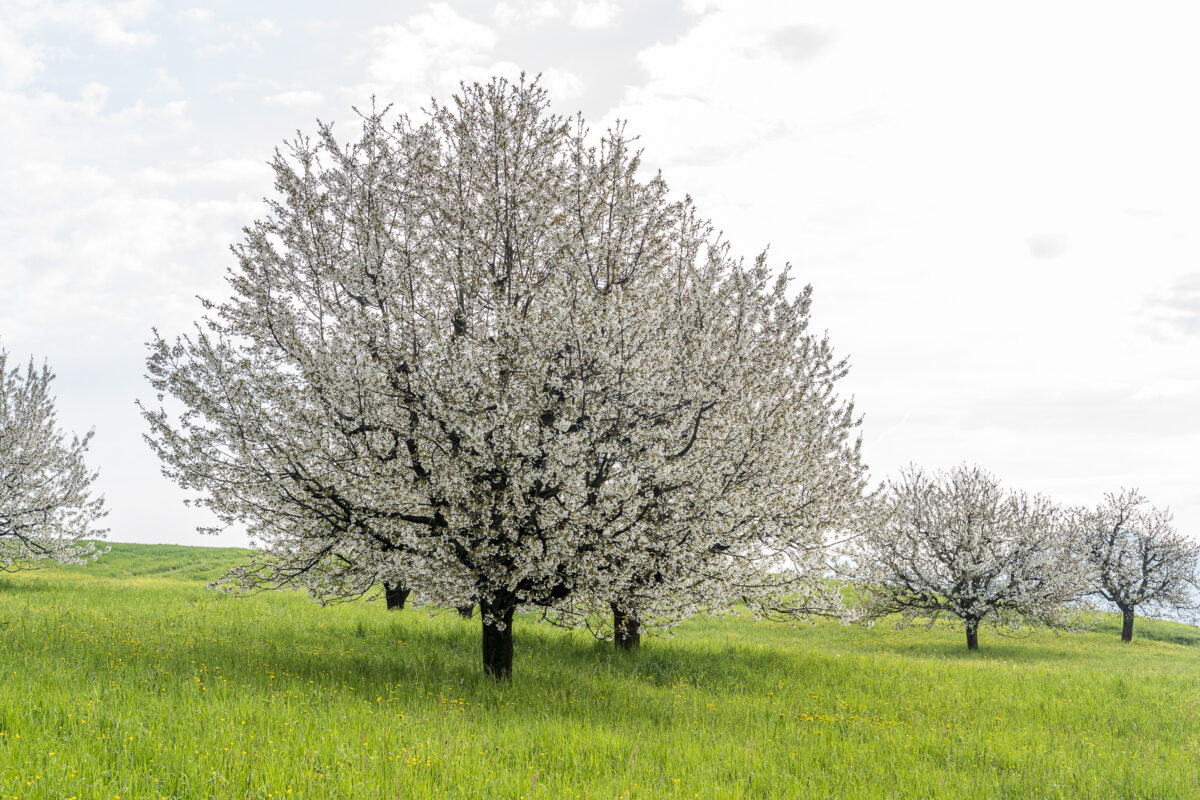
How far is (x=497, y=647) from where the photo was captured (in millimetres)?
12523

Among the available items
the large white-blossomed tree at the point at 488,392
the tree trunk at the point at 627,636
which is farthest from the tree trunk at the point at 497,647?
the tree trunk at the point at 627,636

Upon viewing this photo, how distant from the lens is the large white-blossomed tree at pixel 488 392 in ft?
34.9

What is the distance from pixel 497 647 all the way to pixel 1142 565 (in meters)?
44.5

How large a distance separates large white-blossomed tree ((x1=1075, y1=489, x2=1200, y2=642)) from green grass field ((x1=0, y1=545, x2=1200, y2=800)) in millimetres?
26620

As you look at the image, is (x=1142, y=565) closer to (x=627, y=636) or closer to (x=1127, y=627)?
(x=1127, y=627)

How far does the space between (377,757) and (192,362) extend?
768 centimetres

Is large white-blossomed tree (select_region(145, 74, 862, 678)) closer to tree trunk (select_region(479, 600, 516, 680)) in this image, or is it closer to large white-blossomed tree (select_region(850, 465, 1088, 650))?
tree trunk (select_region(479, 600, 516, 680))

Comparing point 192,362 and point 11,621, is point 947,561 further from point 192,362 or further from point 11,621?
point 11,621

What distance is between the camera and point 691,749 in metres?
9.03

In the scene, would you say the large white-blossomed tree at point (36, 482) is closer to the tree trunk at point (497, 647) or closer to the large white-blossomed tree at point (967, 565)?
the tree trunk at point (497, 647)

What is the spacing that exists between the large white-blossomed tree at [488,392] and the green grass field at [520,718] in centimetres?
183

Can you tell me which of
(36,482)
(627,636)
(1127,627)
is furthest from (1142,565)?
(36,482)

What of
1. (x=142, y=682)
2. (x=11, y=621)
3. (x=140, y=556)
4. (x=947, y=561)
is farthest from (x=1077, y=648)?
(x=140, y=556)

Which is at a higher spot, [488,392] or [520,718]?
[488,392]
